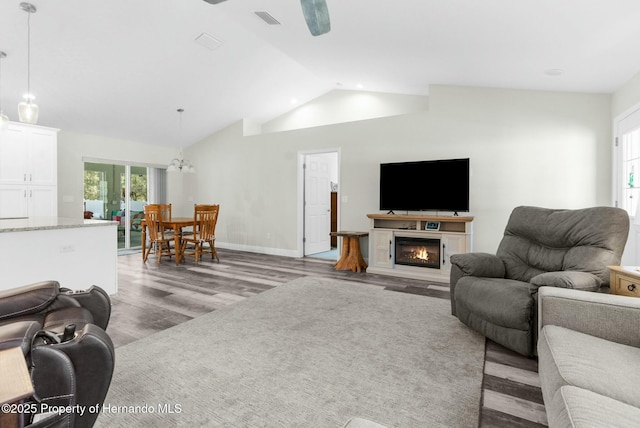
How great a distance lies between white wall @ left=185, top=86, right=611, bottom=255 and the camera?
411 cm

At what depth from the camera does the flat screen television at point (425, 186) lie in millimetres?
4562

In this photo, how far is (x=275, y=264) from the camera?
559 cm

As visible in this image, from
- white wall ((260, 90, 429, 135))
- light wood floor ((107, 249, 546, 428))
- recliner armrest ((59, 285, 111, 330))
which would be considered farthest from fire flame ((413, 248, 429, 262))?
recliner armrest ((59, 285, 111, 330))

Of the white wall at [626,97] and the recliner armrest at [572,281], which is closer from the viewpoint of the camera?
the recliner armrest at [572,281]

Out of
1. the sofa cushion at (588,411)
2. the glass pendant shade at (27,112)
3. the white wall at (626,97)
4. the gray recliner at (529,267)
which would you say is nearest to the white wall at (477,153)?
the white wall at (626,97)

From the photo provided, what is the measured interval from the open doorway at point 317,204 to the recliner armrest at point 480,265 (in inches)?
141

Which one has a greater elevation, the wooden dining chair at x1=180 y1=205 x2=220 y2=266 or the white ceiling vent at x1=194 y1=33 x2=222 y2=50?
the white ceiling vent at x1=194 y1=33 x2=222 y2=50

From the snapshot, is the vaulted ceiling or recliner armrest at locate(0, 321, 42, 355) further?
the vaulted ceiling

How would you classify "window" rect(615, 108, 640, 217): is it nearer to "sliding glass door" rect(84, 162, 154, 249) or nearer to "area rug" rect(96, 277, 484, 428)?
"area rug" rect(96, 277, 484, 428)

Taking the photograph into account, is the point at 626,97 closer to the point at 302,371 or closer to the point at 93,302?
the point at 302,371

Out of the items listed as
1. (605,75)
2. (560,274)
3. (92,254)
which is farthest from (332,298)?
(605,75)

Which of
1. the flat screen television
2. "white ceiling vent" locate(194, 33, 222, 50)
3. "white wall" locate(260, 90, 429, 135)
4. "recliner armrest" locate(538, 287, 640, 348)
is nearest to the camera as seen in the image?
"recliner armrest" locate(538, 287, 640, 348)

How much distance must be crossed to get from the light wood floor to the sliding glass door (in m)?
1.14

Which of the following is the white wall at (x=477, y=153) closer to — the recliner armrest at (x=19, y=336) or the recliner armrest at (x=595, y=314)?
the recliner armrest at (x=595, y=314)
